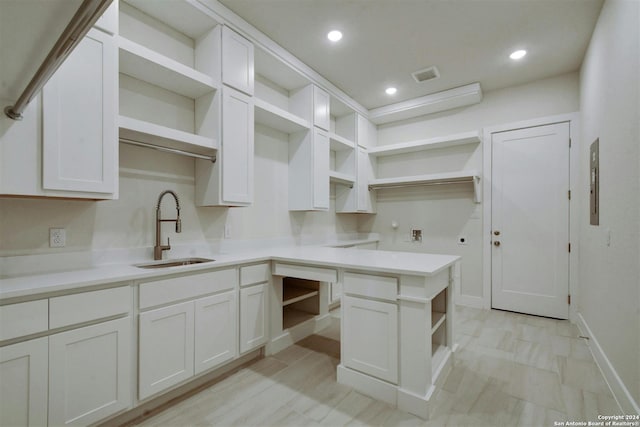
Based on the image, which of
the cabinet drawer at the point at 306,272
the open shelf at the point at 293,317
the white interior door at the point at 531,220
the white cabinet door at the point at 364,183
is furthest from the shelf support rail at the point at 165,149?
the white interior door at the point at 531,220

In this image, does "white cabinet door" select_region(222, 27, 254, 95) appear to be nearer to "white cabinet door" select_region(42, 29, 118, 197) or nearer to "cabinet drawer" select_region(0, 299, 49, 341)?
"white cabinet door" select_region(42, 29, 118, 197)

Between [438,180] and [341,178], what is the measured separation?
52.1 inches

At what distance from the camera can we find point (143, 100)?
7.38 ft

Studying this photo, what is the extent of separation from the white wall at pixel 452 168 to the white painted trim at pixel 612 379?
141 cm

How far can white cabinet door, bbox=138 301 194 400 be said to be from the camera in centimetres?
174

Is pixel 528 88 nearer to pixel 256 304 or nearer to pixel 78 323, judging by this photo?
pixel 256 304

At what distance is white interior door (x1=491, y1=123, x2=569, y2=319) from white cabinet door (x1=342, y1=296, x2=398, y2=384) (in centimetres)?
268

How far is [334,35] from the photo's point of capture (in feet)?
9.25

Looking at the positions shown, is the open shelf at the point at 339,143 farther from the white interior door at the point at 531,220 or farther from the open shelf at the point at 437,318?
the open shelf at the point at 437,318

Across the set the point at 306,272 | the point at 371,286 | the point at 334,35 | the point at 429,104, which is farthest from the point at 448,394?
the point at 429,104

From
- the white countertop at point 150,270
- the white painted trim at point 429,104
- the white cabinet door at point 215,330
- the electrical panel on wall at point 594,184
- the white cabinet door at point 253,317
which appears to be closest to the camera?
the white countertop at point 150,270

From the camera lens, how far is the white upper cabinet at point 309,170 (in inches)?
137

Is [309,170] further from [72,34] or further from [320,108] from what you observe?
[72,34]

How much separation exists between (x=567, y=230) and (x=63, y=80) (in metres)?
4.74
